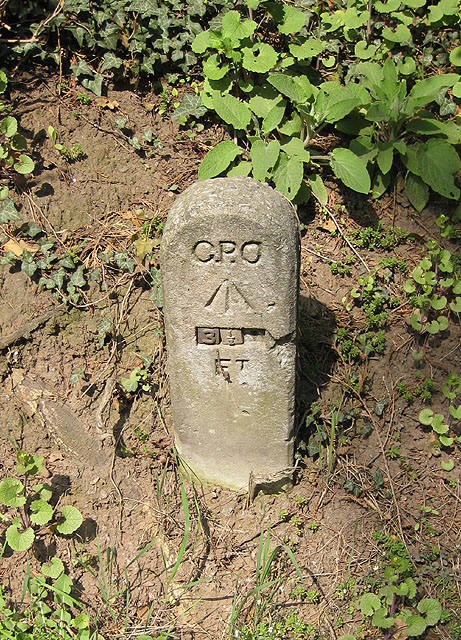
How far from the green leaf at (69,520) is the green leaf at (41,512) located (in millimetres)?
73

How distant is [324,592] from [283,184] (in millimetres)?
2158

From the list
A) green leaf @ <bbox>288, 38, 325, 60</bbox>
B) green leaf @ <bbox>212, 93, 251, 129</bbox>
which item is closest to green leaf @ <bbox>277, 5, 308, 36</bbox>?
green leaf @ <bbox>288, 38, 325, 60</bbox>

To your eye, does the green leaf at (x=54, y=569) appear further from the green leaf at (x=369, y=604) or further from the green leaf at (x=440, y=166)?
the green leaf at (x=440, y=166)

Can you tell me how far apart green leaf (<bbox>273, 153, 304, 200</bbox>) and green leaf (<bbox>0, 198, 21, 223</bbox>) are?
1531mm

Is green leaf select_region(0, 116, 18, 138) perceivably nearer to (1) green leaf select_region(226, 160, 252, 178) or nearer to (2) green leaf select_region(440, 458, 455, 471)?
(1) green leaf select_region(226, 160, 252, 178)

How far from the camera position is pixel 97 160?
4172mm

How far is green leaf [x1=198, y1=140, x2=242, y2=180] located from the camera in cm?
386

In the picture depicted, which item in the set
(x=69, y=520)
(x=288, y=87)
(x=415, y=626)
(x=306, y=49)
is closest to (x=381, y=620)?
(x=415, y=626)

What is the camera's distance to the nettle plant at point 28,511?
305 centimetres

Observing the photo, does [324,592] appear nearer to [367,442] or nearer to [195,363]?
[367,442]

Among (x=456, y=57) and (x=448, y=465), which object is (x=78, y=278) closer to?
(x=448, y=465)

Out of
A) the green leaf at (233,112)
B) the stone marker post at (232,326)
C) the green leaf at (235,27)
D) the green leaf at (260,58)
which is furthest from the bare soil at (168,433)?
the green leaf at (235,27)

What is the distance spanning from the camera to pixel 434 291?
3783 millimetres

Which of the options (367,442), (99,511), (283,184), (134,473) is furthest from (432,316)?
(99,511)
